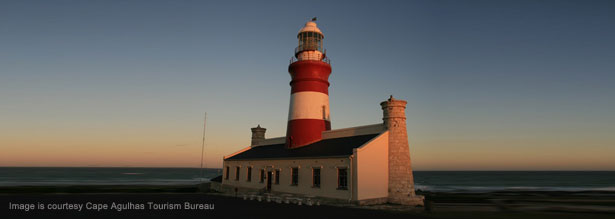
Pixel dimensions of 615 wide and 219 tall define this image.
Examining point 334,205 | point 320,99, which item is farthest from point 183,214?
point 320,99

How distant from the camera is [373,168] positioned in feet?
68.7

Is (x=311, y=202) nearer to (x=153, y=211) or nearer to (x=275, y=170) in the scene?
(x=275, y=170)

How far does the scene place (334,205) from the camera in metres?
20.7

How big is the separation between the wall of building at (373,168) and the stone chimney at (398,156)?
0.37 meters

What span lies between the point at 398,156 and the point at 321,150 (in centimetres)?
542

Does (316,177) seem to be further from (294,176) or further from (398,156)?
(398,156)

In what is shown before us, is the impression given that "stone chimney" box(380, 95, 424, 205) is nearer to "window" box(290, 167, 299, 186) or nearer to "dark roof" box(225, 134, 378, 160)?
"dark roof" box(225, 134, 378, 160)

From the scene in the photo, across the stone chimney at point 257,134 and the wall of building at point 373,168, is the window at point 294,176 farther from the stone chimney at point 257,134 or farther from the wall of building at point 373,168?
the stone chimney at point 257,134

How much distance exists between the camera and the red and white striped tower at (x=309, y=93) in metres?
27.4

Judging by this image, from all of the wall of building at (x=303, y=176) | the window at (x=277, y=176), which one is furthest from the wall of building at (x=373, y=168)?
the window at (x=277, y=176)

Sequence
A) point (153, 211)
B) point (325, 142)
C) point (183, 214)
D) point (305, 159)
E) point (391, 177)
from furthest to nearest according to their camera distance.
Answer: point (325, 142) → point (305, 159) → point (391, 177) → point (153, 211) → point (183, 214)

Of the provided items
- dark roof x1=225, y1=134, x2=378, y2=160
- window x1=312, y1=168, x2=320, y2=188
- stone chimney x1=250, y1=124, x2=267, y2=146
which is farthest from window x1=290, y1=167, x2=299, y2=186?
stone chimney x1=250, y1=124, x2=267, y2=146

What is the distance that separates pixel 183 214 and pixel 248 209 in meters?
3.53

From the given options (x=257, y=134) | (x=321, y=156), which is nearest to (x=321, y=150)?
(x=321, y=156)
